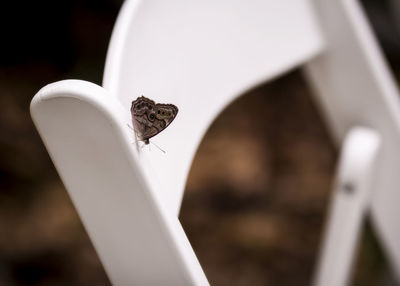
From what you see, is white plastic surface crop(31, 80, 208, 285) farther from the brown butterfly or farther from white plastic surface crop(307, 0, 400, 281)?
white plastic surface crop(307, 0, 400, 281)

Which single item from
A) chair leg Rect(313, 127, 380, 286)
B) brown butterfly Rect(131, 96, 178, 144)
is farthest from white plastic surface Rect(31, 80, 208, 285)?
chair leg Rect(313, 127, 380, 286)

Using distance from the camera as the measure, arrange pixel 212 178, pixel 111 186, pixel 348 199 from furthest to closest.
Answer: pixel 212 178 < pixel 348 199 < pixel 111 186

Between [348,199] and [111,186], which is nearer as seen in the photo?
[111,186]

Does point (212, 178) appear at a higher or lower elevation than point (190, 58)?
lower

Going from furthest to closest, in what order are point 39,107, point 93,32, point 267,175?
point 93,32, point 267,175, point 39,107

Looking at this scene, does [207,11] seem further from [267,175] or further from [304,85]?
[304,85]

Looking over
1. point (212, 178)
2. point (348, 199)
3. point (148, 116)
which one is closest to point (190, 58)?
point (148, 116)

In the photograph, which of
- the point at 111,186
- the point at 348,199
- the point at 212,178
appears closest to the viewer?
the point at 111,186

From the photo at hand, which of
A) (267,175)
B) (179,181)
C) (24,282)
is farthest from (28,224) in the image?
(179,181)

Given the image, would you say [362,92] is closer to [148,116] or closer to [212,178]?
[148,116]
